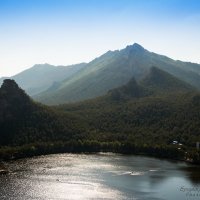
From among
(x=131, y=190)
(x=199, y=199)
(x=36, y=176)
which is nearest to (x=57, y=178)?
(x=36, y=176)

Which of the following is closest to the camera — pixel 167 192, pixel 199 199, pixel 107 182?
pixel 199 199

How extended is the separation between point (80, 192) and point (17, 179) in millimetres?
32543

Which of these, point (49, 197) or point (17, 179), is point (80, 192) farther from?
point (17, 179)

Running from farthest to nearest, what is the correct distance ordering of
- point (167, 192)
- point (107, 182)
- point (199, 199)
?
point (107, 182), point (167, 192), point (199, 199)

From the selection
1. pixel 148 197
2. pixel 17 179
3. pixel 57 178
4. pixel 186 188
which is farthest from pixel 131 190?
pixel 17 179

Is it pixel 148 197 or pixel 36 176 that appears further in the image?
pixel 36 176

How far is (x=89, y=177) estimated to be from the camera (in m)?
200

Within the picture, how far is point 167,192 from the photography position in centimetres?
17838

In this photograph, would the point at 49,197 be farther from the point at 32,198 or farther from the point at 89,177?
the point at 89,177

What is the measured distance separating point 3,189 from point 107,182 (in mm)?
43793

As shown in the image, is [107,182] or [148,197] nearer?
[148,197]

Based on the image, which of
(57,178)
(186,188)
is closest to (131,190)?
(186,188)

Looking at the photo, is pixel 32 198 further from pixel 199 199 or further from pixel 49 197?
pixel 199 199

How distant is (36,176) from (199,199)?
72.8m
